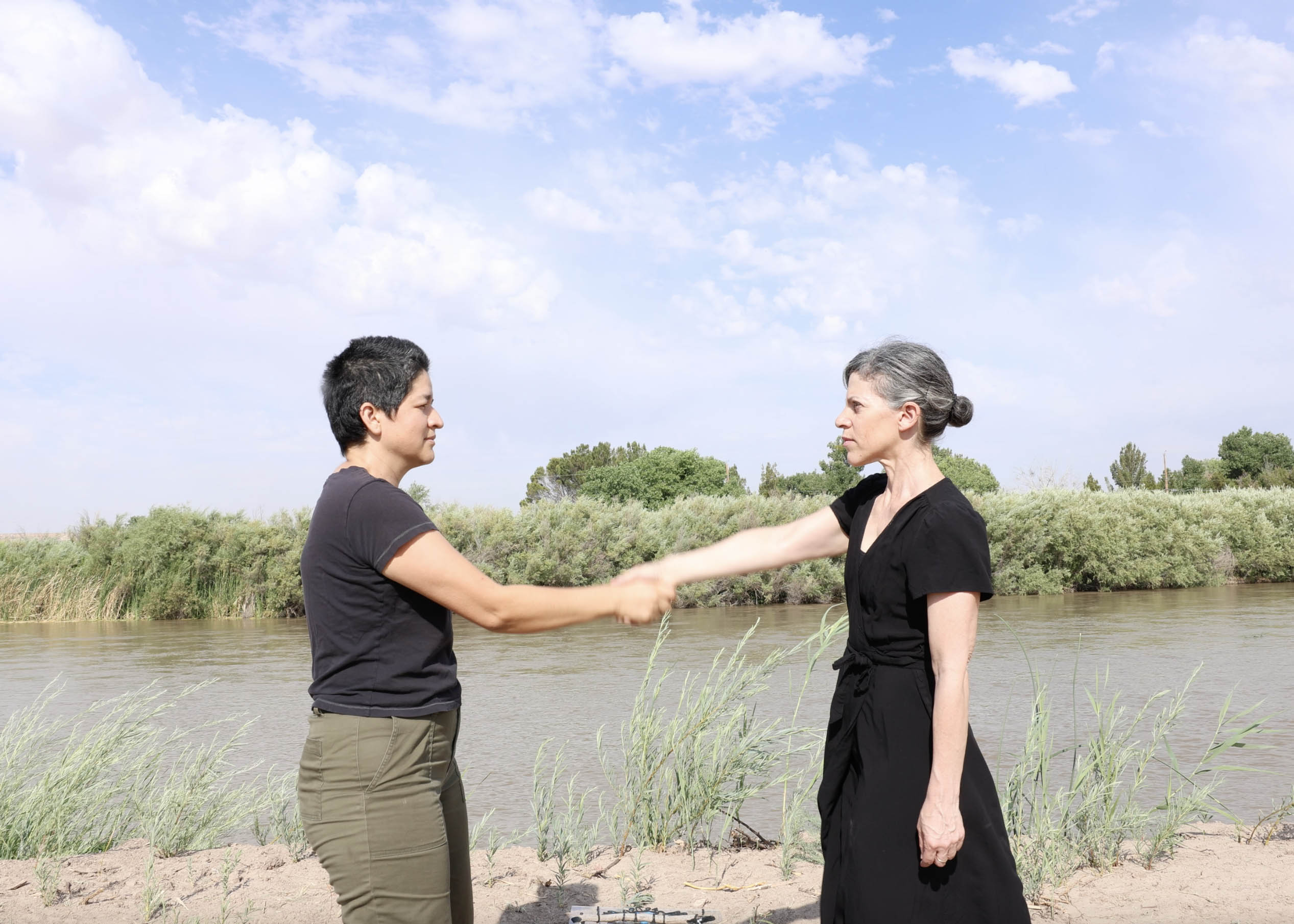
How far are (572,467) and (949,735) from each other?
184 feet

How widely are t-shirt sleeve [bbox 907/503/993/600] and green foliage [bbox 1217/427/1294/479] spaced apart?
206 ft

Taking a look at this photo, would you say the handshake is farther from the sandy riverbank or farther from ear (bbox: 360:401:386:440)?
the sandy riverbank

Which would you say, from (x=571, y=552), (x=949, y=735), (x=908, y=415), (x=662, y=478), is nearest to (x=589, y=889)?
(x=949, y=735)

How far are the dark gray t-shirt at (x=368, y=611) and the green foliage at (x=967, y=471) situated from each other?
51140 mm

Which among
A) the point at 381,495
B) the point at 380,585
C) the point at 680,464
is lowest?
the point at 380,585

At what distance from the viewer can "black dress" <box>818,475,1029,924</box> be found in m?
2.51

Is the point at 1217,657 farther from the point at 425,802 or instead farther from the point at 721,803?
the point at 425,802

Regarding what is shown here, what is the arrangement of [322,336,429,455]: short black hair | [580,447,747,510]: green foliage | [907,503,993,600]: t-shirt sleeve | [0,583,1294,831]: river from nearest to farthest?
[907,503,993,600]: t-shirt sleeve < [322,336,429,455]: short black hair < [0,583,1294,831]: river < [580,447,747,510]: green foliage

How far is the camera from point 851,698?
109 inches

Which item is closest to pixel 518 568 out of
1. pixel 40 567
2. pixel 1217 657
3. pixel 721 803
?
pixel 40 567

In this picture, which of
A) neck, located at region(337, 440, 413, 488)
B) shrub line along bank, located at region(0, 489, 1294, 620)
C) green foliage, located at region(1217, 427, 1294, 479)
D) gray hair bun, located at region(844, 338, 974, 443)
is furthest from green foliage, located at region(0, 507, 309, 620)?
green foliage, located at region(1217, 427, 1294, 479)

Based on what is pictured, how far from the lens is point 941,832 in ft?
8.09

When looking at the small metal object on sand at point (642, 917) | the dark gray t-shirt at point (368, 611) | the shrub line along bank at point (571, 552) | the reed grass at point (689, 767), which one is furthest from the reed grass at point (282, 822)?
the shrub line along bank at point (571, 552)

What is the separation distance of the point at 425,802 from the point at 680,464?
48690 mm
